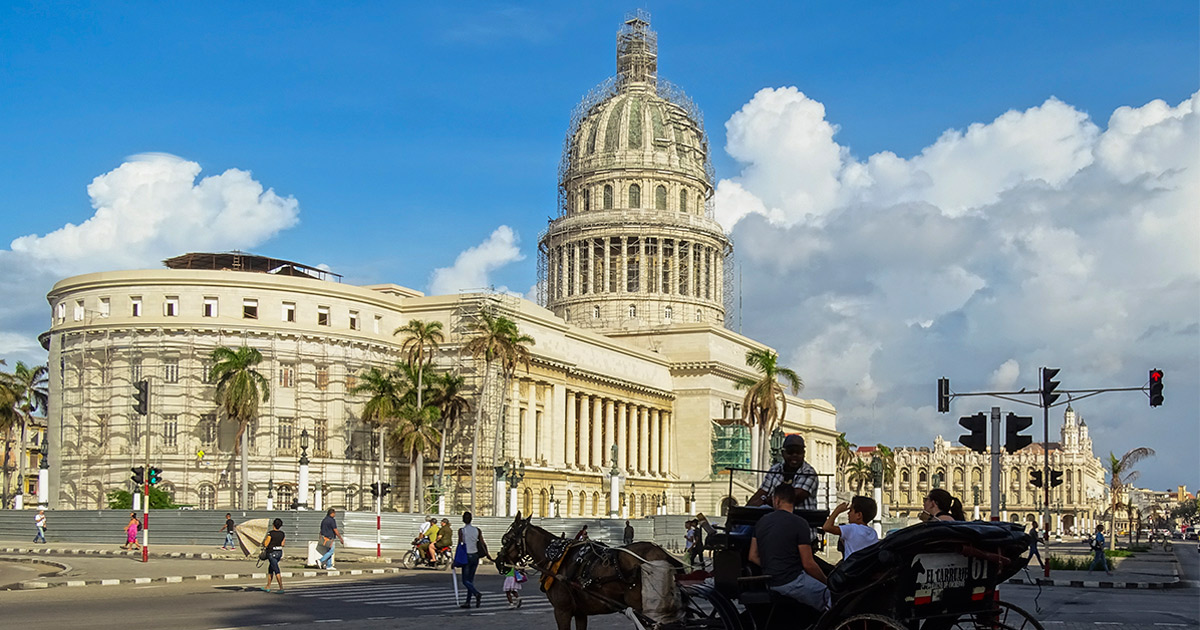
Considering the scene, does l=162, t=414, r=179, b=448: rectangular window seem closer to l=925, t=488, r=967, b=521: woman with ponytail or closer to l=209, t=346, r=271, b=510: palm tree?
l=209, t=346, r=271, b=510: palm tree

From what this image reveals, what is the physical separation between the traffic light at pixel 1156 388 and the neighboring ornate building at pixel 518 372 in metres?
40.8

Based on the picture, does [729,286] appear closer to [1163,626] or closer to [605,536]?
[605,536]

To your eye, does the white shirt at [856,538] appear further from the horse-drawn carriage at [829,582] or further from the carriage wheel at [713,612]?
the carriage wheel at [713,612]

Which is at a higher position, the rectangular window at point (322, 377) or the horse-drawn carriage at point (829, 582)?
the rectangular window at point (322, 377)

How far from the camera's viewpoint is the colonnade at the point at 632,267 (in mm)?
119375

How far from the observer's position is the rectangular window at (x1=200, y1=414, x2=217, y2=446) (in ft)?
235

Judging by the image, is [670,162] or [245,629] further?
[670,162]

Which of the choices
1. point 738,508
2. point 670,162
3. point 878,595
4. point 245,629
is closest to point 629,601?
point 738,508

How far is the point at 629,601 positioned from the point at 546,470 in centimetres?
7288

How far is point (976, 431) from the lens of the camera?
84.9 ft

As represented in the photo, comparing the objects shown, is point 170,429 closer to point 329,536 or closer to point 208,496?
point 208,496

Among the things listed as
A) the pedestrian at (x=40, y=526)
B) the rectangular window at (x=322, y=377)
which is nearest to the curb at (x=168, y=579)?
the pedestrian at (x=40, y=526)

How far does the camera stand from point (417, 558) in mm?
38250

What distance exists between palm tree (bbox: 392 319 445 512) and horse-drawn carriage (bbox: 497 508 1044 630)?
58.2 meters
